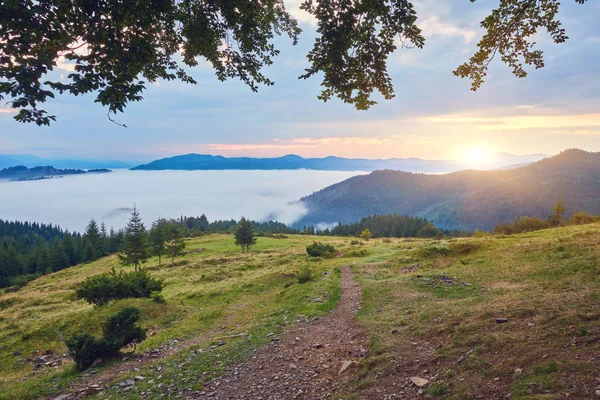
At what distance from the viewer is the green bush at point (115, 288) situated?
67.7 feet

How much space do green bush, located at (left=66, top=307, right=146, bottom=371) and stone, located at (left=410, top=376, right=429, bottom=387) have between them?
1089 centimetres

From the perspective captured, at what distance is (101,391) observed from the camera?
929 centimetres

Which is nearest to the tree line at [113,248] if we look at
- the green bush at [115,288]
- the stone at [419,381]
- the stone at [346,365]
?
the green bush at [115,288]

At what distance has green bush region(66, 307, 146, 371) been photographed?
1145 cm

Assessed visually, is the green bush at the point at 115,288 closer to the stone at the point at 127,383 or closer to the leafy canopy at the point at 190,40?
the stone at the point at 127,383

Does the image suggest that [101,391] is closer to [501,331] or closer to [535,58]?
[501,331]

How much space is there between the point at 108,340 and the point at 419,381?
37.4 feet

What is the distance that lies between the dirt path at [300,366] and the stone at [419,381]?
1.65 m

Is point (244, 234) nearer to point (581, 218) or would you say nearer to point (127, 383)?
point (127, 383)

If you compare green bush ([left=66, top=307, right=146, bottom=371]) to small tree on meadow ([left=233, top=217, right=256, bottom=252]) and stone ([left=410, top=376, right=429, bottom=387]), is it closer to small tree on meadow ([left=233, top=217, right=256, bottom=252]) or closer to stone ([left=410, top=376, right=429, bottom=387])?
stone ([left=410, top=376, right=429, bottom=387])

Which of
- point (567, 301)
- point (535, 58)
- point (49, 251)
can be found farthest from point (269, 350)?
point (49, 251)

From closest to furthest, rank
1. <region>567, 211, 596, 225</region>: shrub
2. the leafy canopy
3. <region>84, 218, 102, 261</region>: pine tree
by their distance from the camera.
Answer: the leafy canopy → <region>567, 211, 596, 225</region>: shrub → <region>84, 218, 102, 261</region>: pine tree

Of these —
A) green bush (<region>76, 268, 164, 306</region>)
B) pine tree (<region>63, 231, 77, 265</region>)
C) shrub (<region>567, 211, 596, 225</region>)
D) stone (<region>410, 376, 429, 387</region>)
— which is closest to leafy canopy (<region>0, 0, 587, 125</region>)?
stone (<region>410, 376, 429, 387</region>)

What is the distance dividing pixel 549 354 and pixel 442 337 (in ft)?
9.08
